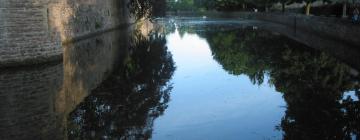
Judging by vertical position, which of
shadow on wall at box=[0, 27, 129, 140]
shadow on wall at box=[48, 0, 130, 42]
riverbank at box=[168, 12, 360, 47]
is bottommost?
shadow on wall at box=[0, 27, 129, 140]

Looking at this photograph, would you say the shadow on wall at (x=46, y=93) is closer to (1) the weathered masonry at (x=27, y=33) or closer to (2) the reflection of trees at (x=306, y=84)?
(1) the weathered masonry at (x=27, y=33)

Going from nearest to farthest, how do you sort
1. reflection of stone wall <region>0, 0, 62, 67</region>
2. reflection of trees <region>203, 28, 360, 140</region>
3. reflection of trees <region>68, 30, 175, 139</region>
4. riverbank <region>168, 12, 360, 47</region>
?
reflection of trees <region>68, 30, 175, 139</region> → reflection of trees <region>203, 28, 360, 140</region> → reflection of stone wall <region>0, 0, 62, 67</region> → riverbank <region>168, 12, 360, 47</region>

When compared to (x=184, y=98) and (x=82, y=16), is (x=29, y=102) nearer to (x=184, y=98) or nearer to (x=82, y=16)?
(x=184, y=98)

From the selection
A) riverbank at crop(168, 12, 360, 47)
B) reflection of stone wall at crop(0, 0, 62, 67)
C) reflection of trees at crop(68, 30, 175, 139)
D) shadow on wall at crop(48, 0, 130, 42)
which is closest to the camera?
reflection of trees at crop(68, 30, 175, 139)

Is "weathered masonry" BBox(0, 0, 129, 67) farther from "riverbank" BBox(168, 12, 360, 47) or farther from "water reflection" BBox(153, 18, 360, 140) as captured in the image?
"riverbank" BBox(168, 12, 360, 47)

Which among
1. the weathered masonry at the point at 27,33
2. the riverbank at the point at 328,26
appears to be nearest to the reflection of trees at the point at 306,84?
the riverbank at the point at 328,26

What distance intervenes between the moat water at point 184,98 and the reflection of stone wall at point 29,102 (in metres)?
0.02

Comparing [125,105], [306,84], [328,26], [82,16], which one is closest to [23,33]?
[125,105]

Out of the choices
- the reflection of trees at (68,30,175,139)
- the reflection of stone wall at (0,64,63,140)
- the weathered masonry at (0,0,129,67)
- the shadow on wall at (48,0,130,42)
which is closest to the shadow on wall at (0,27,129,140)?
the reflection of stone wall at (0,64,63,140)

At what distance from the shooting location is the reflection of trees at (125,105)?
936 centimetres

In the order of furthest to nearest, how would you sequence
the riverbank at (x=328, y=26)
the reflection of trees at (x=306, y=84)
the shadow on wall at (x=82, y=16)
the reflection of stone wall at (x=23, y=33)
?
the riverbank at (x=328, y=26), the shadow on wall at (x=82, y=16), the reflection of stone wall at (x=23, y=33), the reflection of trees at (x=306, y=84)

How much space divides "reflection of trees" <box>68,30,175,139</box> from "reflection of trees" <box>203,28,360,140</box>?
2.51 m

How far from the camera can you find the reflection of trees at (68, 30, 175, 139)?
936 cm

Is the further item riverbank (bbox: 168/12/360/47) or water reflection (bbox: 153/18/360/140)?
riverbank (bbox: 168/12/360/47)
